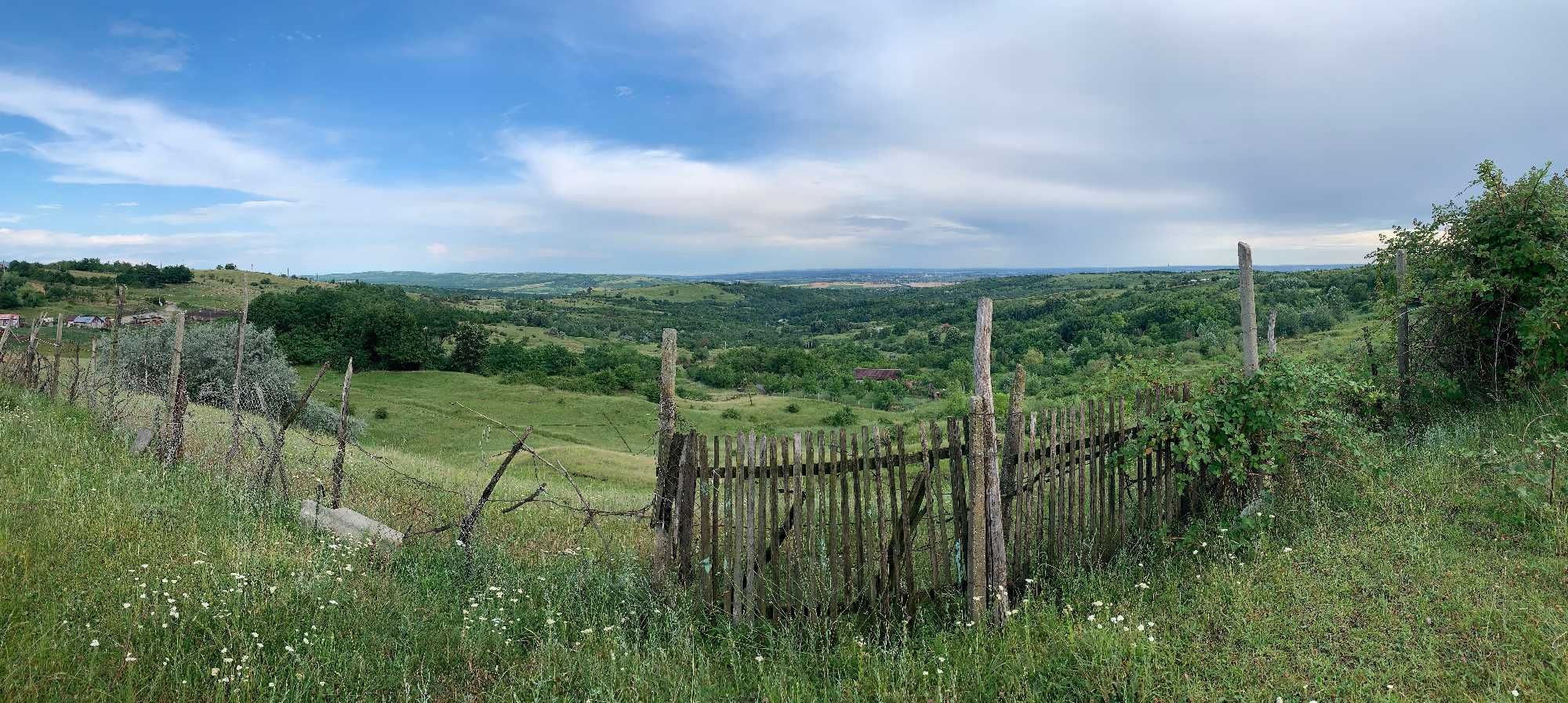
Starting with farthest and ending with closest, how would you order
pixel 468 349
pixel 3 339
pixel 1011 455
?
pixel 468 349 → pixel 3 339 → pixel 1011 455

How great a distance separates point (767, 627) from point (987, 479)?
2081mm

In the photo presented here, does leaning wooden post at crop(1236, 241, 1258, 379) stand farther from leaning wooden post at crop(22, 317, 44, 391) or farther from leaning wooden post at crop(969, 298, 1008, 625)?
leaning wooden post at crop(22, 317, 44, 391)

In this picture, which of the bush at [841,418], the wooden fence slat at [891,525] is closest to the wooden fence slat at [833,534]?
the wooden fence slat at [891,525]

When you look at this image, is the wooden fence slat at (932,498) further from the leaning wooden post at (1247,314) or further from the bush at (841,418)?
the bush at (841,418)

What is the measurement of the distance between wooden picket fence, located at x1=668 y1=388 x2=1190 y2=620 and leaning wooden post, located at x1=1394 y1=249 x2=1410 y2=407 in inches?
294

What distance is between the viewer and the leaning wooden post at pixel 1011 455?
5.81m

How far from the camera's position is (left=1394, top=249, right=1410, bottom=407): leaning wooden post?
1016cm

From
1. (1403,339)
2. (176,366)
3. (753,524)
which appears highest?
(1403,339)

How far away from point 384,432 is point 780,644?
137 feet

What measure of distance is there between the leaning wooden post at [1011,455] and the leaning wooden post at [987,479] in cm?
16

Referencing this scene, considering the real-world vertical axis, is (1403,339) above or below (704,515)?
above

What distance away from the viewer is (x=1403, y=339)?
1023cm

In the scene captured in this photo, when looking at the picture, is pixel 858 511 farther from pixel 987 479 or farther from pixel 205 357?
pixel 205 357

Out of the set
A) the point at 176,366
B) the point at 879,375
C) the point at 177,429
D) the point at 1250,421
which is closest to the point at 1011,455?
the point at 1250,421
